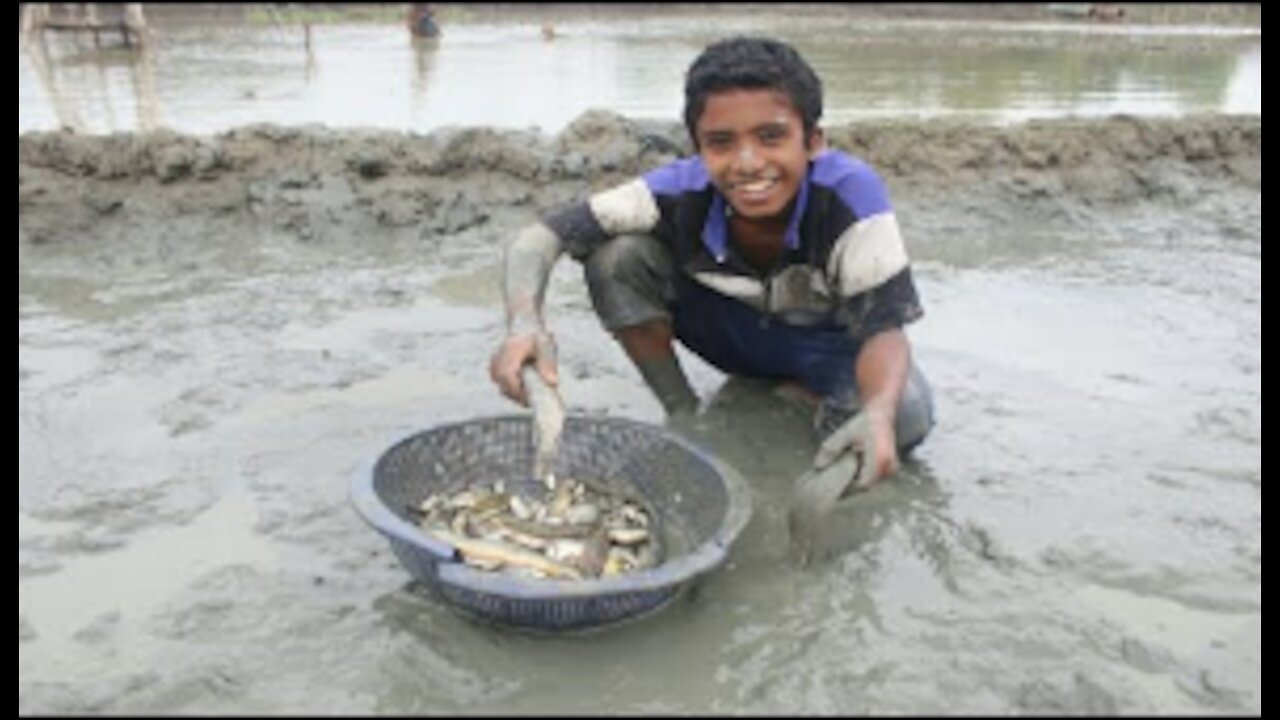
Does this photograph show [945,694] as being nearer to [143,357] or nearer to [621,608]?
[621,608]

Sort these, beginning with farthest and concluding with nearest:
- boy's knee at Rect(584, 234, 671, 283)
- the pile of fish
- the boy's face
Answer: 1. boy's knee at Rect(584, 234, 671, 283)
2. the boy's face
3. the pile of fish

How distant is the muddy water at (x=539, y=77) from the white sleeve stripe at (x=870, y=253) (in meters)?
5.99

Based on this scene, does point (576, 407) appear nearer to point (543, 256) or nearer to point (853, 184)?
point (543, 256)

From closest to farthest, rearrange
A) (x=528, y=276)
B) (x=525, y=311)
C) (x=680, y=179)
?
(x=525, y=311) → (x=528, y=276) → (x=680, y=179)

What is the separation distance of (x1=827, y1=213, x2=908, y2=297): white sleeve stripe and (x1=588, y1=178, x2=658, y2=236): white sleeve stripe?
0.69 m

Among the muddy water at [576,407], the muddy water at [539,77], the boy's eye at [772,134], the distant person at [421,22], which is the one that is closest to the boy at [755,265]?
the boy's eye at [772,134]

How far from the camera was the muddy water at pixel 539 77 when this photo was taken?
967 cm

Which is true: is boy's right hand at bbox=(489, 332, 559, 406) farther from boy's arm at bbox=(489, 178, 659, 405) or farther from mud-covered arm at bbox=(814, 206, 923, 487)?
mud-covered arm at bbox=(814, 206, 923, 487)

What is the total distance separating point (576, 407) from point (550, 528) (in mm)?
1355

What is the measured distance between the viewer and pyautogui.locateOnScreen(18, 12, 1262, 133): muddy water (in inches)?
381

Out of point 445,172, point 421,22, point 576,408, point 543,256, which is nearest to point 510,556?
point 543,256

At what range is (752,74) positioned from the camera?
10.3ft

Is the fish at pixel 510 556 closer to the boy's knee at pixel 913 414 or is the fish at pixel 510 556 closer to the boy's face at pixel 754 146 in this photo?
the boy's face at pixel 754 146

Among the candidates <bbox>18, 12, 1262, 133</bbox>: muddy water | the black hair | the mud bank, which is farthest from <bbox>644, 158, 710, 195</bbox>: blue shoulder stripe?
<bbox>18, 12, 1262, 133</bbox>: muddy water
